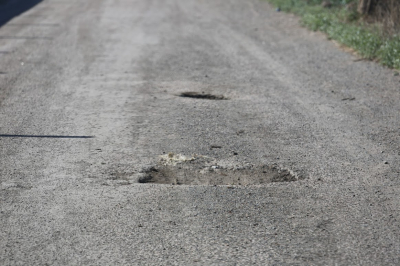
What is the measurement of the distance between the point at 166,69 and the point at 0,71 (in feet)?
9.50

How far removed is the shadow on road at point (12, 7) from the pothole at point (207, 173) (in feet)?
39.6

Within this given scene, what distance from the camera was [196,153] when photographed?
20.8ft

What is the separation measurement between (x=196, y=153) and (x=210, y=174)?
1.94 ft

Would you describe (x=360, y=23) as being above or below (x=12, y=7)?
above

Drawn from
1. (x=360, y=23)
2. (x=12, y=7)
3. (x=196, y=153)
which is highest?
(x=196, y=153)

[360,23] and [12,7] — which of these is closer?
[360,23]

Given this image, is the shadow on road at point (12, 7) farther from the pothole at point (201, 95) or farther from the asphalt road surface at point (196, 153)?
the pothole at point (201, 95)

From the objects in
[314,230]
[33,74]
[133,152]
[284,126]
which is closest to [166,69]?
[33,74]

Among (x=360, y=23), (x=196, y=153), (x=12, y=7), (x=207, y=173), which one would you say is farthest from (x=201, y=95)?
(x=12, y=7)

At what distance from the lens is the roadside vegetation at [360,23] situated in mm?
11469

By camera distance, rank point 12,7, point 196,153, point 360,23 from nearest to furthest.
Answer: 1. point 196,153
2. point 360,23
3. point 12,7

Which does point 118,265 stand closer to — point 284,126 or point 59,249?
point 59,249

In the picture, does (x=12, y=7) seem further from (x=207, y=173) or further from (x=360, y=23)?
(x=207, y=173)

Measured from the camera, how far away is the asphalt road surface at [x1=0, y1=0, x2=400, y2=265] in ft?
14.5
